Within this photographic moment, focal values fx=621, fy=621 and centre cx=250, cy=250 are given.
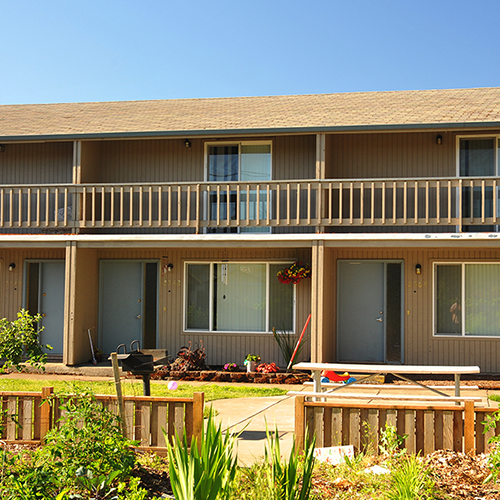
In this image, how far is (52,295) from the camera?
15344 mm

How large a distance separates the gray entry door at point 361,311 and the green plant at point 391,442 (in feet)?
27.2

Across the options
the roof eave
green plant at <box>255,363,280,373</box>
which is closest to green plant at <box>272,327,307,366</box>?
green plant at <box>255,363,280,373</box>

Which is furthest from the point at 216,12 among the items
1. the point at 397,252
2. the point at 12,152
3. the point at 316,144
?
the point at 397,252

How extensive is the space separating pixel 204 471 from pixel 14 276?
1278 centimetres

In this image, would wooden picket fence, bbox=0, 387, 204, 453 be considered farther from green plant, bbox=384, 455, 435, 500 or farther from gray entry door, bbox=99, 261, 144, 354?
gray entry door, bbox=99, 261, 144, 354

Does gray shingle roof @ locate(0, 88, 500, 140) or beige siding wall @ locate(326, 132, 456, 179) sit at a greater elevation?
gray shingle roof @ locate(0, 88, 500, 140)

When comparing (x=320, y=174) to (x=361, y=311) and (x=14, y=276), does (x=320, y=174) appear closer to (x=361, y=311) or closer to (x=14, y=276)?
(x=361, y=311)

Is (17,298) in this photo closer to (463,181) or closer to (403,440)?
(463,181)

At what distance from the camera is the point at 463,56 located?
22453 millimetres

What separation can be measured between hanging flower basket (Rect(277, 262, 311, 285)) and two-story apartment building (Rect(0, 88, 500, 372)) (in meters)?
0.42

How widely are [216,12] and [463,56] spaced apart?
10762mm

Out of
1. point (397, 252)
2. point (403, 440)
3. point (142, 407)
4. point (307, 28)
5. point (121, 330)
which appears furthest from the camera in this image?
point (307, 28)

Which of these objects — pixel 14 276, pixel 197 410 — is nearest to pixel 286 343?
pixel 14 276

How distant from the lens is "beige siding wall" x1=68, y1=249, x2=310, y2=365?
14141 mm
